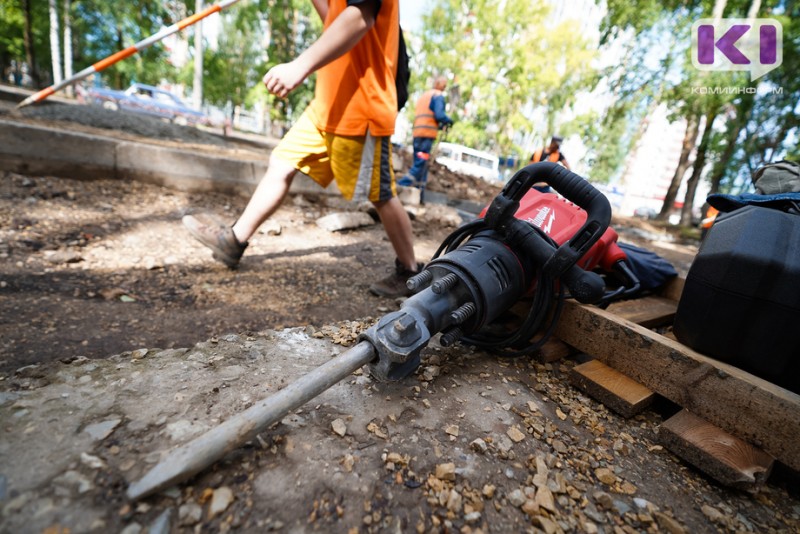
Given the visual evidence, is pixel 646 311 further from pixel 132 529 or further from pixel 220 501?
pixel 132 529

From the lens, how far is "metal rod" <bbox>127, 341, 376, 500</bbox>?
0.87 m

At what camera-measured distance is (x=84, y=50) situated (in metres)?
23.7

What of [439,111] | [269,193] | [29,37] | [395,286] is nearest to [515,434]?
[395,286]

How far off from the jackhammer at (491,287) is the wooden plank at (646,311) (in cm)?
14

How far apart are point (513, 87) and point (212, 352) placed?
20077mm

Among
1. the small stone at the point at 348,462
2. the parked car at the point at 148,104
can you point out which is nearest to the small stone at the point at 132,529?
the small stone at the point at 348,462

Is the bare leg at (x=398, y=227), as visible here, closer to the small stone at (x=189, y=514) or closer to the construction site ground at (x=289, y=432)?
the construction site ground at (x=289, y=432)

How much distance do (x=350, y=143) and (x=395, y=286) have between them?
94 centimetres

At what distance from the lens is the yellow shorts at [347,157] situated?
2.25 metres

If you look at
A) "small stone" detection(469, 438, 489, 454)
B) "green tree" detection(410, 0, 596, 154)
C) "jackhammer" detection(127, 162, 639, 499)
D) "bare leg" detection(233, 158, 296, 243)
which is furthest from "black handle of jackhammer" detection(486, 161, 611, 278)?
"green tree" detection(410, 0, 596, 154)

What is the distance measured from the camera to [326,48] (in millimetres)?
1801

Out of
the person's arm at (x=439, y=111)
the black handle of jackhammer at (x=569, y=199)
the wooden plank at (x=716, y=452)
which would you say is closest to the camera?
the wooden plank at (x=716, y=452)

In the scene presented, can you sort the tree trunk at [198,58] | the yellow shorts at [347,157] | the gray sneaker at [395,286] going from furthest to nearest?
the tree trunk at [198,58]
the gray sneaker at [395,286]
the yellow shorts at [347,157]

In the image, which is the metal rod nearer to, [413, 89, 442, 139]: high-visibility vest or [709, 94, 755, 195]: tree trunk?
[413, 89, 442, 139]: high-visibility vest
